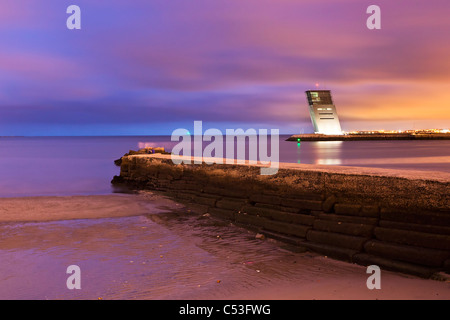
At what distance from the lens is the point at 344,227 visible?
265 inches

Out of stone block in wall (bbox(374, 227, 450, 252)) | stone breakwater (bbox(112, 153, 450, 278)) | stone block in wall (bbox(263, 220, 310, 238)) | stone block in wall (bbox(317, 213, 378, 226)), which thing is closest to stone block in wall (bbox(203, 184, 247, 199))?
stone breakwater (bbox(112, 153, 450, 278))

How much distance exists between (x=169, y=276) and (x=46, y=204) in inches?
338

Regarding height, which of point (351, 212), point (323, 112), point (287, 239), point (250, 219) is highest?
point (323, 112)

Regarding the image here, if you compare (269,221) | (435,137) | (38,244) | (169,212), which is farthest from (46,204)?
(435,137)

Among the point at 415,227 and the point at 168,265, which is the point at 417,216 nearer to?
the point at 415,227

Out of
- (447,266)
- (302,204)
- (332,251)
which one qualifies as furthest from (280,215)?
(447,266)

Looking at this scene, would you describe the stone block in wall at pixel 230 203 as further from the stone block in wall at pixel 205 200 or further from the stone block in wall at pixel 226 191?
the stone block in wall at pixel 205 200

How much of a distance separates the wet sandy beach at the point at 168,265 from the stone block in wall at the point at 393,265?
5.2 inches

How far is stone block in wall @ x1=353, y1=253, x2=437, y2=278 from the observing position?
532 centimetres

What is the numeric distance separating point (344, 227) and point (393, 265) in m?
1.22

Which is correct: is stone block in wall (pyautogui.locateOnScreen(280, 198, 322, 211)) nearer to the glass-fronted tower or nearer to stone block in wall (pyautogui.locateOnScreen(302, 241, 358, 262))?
stone block in wall (pyautogui.locateOnScreen(302, 241, 358, 262))

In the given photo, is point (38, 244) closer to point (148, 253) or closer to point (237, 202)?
point (148, 253)

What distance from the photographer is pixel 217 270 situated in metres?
6.04

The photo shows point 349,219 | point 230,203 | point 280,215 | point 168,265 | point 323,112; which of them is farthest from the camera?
point 323,112
